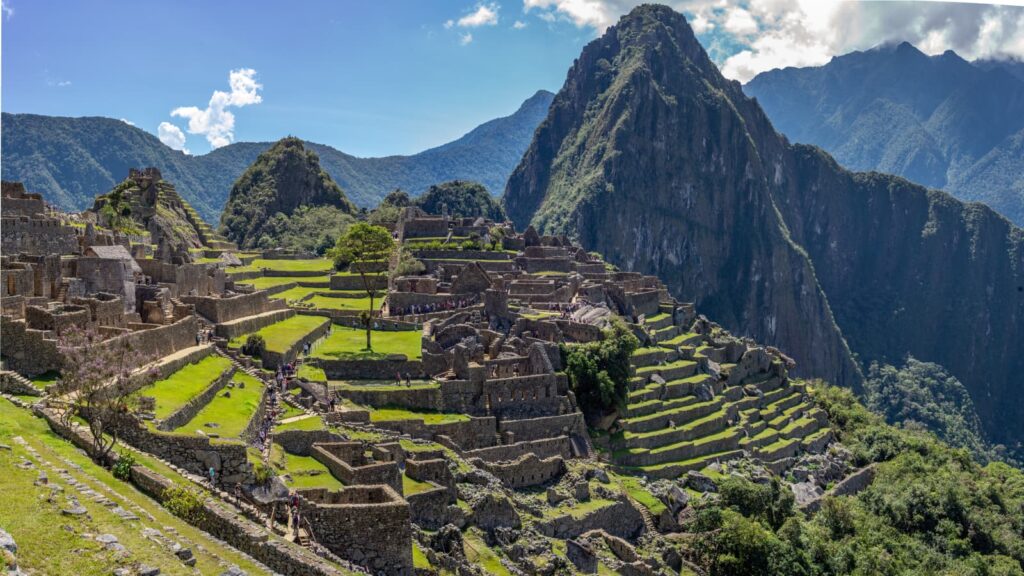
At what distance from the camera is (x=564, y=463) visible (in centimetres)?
3241

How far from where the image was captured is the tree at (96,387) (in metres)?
16.6

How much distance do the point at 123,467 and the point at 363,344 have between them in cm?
2185

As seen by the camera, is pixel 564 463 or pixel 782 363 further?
pixel 782 363

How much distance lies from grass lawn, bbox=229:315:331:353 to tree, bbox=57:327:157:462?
11601mm

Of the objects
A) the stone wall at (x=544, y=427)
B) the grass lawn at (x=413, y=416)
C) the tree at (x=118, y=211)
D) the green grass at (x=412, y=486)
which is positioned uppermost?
the tree at (x=118, y=211)

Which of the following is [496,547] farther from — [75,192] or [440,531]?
[75,192]

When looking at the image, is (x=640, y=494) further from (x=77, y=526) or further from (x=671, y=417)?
(x=77, y=526)

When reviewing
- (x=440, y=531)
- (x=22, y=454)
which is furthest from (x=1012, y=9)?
(x=22, y=454)

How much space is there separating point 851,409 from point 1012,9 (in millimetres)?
50289

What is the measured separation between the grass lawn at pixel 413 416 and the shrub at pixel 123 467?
13078 millimetres

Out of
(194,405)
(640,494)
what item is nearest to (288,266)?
(640,494)

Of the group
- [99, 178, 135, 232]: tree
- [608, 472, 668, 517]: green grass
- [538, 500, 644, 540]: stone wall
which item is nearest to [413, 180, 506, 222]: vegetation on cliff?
[99, 178, 135, 232]: tree

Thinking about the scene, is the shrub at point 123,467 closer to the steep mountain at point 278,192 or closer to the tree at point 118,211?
the tree at point 118,211

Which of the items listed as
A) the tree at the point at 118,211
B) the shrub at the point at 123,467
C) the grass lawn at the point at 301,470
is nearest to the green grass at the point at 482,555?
the grass lawn at the point at 301,470
